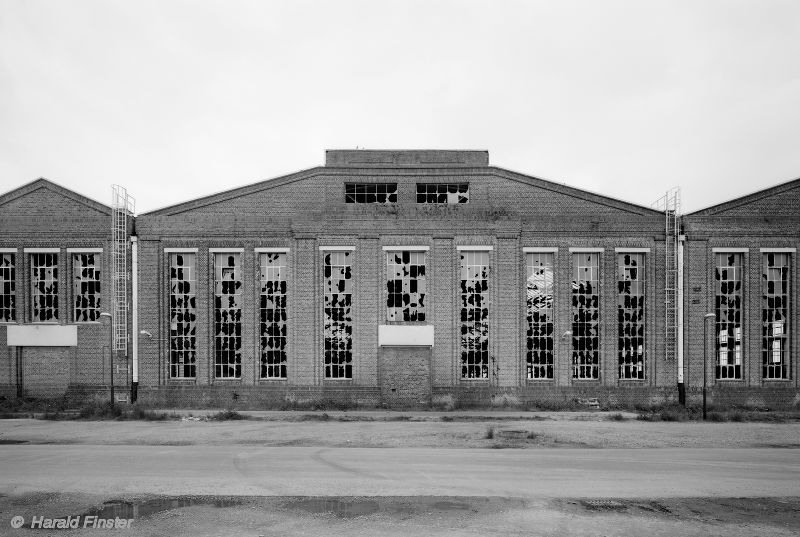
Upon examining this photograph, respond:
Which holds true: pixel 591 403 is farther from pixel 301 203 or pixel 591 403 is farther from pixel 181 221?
pixel 181 221

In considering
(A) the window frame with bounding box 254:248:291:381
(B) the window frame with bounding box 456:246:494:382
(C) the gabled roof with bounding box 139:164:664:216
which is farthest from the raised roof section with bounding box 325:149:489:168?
(A) the window frame with bounding box 254:248:291:381

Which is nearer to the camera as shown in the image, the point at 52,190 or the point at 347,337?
the point at 347,337

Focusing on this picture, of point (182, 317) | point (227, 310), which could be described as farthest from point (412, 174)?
point (182, 317)

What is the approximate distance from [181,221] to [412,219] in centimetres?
1109

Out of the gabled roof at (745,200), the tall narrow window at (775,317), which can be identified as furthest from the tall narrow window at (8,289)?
the tall narrow window at (775,317)

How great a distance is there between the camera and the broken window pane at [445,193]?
2469 centimetres

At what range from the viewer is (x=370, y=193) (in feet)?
81.3

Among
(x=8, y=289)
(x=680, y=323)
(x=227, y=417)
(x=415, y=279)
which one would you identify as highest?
(x=415, y=279)

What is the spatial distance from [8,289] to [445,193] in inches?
848

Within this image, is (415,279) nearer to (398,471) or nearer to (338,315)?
(338,315)

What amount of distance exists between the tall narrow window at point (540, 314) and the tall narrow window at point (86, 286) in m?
20.7

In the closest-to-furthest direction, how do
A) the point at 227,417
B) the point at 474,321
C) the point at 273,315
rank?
the point at 227,417
the point at 474,321
the point at 273,315

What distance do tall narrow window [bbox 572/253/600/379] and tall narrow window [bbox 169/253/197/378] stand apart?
59.4ft

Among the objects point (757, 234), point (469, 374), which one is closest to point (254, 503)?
point (469, 374)
